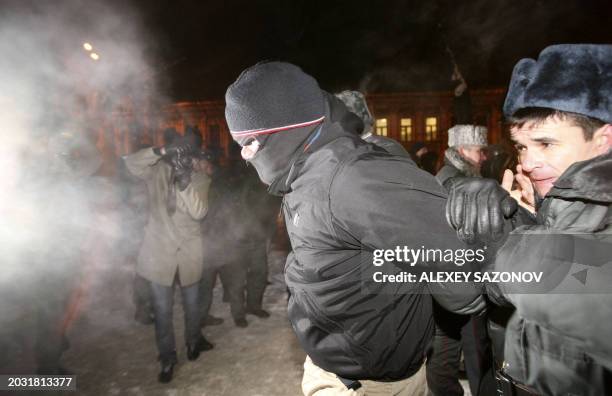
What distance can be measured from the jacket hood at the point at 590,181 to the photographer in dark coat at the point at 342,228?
0.36 meters

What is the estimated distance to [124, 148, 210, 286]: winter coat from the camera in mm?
3811

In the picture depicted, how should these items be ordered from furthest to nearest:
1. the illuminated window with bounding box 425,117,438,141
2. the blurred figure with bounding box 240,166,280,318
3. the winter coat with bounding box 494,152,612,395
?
the illuminated window with bounding box 425,117,438,141
the blurred figure with bounding box 240,166,280,318
the winter coat with bounding box 494,152,612,395

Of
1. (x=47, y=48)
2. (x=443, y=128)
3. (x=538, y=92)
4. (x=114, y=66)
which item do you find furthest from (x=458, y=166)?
(x=443, y=128)

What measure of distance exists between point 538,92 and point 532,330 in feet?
2.73

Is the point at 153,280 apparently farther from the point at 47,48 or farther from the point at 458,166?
the point at 47,48

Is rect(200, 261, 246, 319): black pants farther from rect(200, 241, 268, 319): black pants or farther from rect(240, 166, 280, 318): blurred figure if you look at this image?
rect(240, 166, 280, 318): blurred figure

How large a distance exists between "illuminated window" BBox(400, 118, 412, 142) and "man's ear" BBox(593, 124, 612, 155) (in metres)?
37.1

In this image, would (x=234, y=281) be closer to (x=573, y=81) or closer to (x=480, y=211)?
(x=480, y=211)

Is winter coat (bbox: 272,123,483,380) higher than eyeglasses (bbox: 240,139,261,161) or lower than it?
lower

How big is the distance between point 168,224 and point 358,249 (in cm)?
289

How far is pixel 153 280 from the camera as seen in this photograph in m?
3.79

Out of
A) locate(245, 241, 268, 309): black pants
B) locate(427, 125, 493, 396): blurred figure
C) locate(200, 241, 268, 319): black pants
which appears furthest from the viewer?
locate(245, 241, 268, 309): black pants

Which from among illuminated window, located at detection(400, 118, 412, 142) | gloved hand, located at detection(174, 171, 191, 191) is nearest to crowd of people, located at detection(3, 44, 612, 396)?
gloved hand, located at detection(174, 171, 191, 191)

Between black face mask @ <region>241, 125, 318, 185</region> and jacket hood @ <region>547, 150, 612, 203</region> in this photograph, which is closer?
jacket hood @ <region>547, 150, 612, 203</region>
